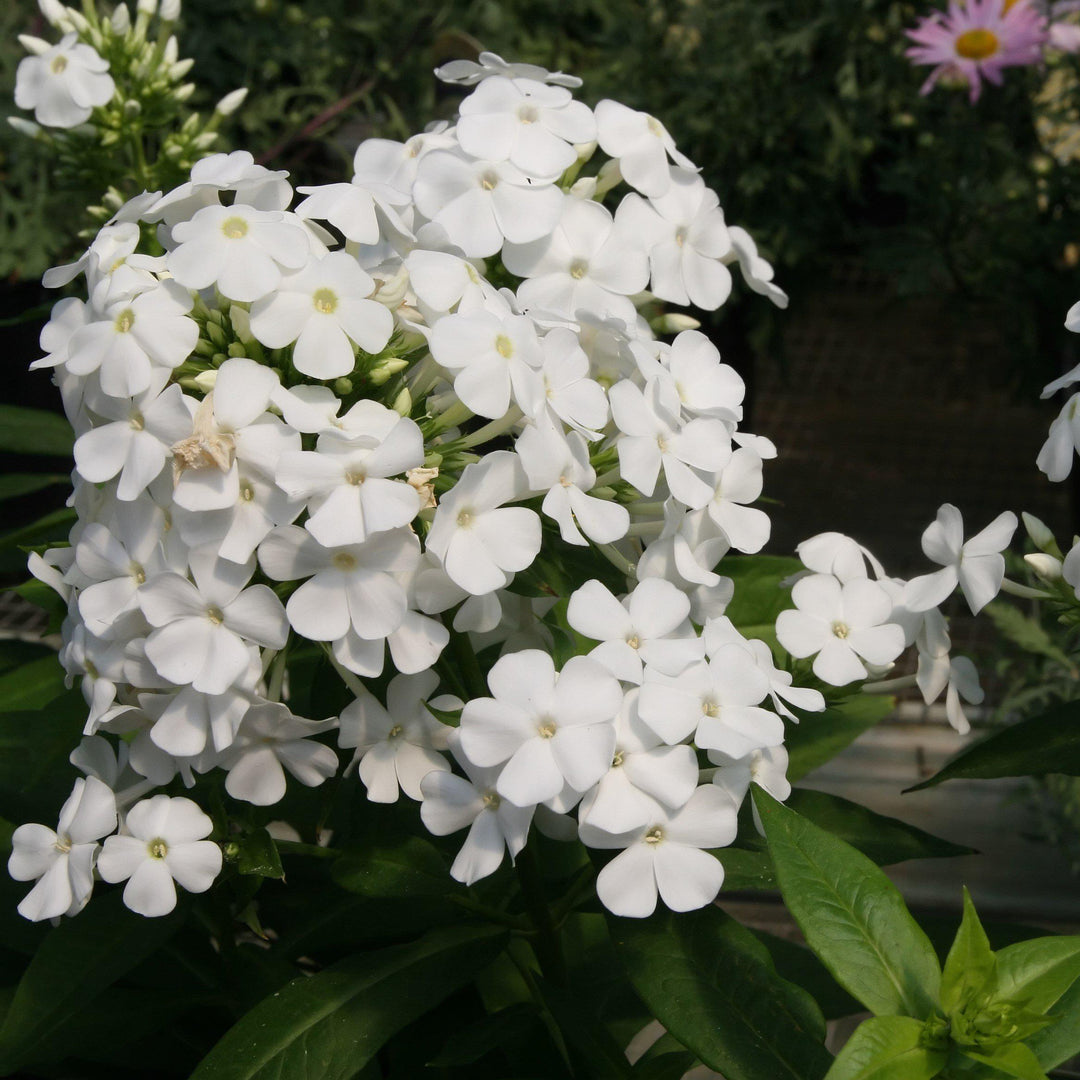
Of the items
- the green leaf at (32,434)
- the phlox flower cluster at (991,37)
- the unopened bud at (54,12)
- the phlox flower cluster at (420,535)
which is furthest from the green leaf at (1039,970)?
the phlox flower cluster at (991,37)

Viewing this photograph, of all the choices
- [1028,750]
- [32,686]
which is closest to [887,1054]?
[1028,750]

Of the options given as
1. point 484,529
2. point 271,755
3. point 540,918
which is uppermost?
point 484,529

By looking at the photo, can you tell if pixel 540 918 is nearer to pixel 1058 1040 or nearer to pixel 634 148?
pixel 1058 1040

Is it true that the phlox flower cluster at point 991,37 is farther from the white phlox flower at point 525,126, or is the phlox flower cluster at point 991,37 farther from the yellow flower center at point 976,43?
the white phlox flower at point 525,126

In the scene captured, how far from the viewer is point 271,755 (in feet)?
1.68

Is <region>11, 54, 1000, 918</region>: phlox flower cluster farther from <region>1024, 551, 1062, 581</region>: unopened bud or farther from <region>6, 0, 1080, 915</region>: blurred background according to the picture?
<region>6, 0, 1080, 915</region>: blurred background

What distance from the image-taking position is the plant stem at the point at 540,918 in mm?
584

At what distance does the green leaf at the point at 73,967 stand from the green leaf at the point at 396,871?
9 cm

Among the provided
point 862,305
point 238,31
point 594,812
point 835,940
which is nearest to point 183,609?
point 594,812

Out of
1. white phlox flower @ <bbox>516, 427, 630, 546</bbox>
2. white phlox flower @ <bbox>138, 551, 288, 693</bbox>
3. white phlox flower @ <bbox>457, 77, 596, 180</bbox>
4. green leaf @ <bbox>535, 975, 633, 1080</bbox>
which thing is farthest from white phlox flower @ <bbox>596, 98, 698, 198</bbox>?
green leaf @ <bbox>535, 975, 633, 1080</bbox>

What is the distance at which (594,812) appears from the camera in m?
0.45

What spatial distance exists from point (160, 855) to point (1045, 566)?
38 centimetres

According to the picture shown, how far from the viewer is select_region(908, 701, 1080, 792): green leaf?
21.6 inches

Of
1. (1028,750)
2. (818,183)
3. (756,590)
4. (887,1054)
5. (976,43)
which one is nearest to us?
(887,1054)
